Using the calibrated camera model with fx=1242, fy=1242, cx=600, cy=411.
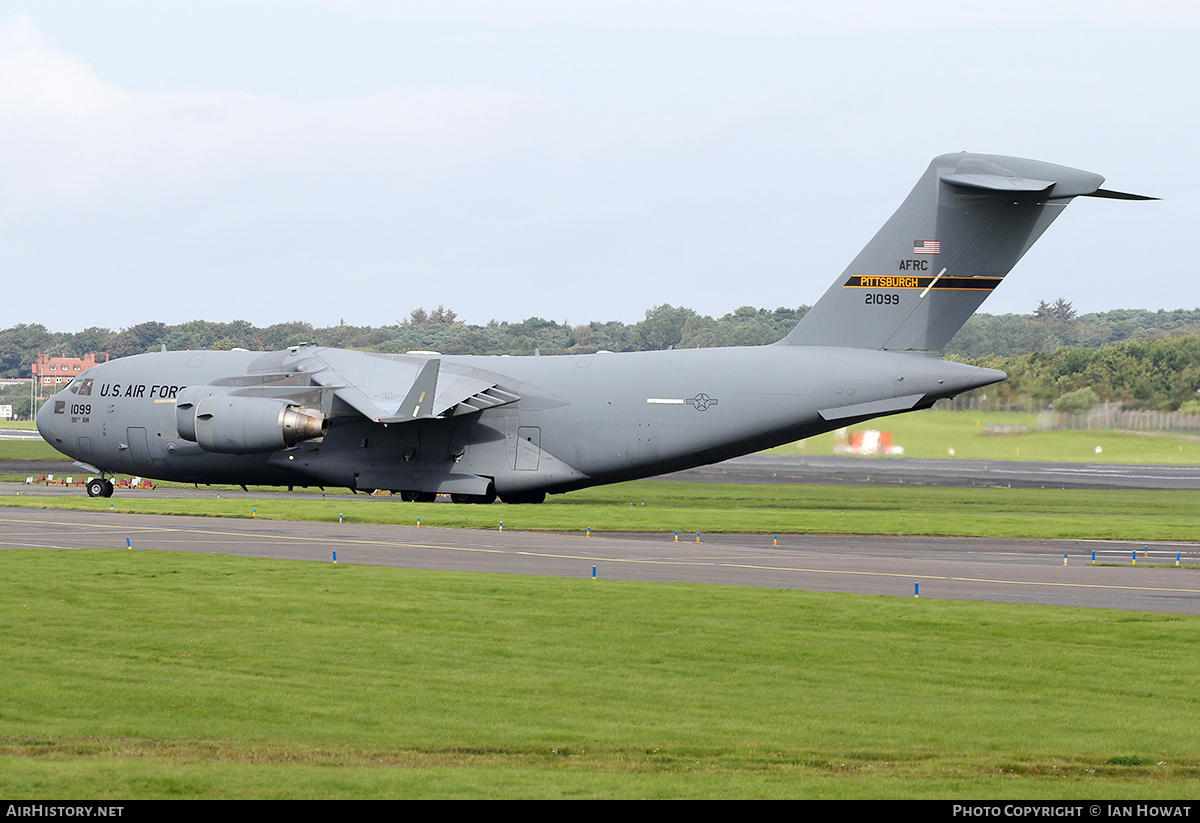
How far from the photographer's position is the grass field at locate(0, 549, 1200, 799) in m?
8.09

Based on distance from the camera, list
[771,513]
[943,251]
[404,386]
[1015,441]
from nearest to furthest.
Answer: [943,251] < [771,513] < [404,386] < [1015,441]

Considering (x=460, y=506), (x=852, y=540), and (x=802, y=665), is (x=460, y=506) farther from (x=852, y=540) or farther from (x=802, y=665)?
(x=802, y=665)

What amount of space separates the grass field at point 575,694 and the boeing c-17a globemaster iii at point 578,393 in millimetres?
13723

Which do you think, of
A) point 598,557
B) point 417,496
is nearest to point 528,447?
point 417,496

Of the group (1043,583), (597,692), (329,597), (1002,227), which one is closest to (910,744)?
(597,692)

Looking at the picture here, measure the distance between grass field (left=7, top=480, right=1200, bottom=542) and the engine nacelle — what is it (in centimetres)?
161

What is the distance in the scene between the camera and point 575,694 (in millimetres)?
10859

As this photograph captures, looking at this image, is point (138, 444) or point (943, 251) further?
point (138, 444)

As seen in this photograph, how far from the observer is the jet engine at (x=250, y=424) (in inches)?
1270

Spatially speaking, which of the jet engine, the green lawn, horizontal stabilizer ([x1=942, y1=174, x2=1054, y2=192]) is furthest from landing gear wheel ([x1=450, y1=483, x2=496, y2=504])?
the green lawn

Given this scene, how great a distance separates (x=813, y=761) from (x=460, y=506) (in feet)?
80.6

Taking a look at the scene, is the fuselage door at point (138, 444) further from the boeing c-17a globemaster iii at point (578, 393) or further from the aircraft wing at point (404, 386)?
the aircraft wing at point (404, 386)

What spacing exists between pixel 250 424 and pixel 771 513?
1367 centimetres

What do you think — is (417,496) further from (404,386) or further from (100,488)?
(100,488)
